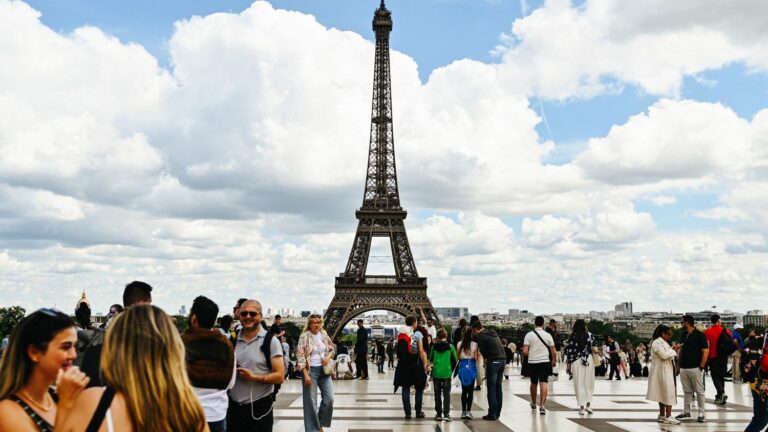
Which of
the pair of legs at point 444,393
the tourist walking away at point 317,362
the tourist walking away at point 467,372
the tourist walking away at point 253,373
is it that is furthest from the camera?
the tourist walking away at point 467,372

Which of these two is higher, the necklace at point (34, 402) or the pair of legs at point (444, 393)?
the necklace at point (34, 402)

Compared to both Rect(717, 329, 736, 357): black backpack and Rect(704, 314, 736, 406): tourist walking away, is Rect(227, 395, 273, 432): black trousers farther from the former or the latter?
Rect(717, 329, 736, 357): black backpack

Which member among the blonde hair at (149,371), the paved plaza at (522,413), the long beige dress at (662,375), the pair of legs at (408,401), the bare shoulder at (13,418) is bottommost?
the paved plaza at (522,413)

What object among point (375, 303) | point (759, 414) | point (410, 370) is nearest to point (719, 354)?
point (410, 370)

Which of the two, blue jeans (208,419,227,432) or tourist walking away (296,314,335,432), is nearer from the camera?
blue jeans (208,419,227,432)

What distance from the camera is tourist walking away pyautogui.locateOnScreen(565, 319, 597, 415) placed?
1435 cm

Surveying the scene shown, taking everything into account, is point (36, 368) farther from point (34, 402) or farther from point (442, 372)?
point (442, 372)

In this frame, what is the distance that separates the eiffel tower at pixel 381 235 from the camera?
219 feet

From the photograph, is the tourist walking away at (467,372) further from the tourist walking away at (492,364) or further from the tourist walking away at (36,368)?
the tourist walking away at (36,368)

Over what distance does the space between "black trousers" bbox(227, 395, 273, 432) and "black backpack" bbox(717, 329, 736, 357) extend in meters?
11.9

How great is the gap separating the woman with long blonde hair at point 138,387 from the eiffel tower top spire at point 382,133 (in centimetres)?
6632

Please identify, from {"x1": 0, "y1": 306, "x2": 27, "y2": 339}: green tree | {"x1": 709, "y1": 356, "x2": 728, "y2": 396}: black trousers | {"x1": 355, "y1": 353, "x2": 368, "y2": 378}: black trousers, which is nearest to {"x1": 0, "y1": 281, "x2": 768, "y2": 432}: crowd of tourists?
{"x1": 709, "y1": 356, "x2": 728, "y2": 396}: black trousers

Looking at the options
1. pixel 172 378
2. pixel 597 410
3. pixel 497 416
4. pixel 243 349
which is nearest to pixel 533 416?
pixel 497 416

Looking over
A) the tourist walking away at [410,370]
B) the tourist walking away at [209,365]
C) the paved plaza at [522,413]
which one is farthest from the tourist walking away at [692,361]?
the tourist walking away at [209,365]
